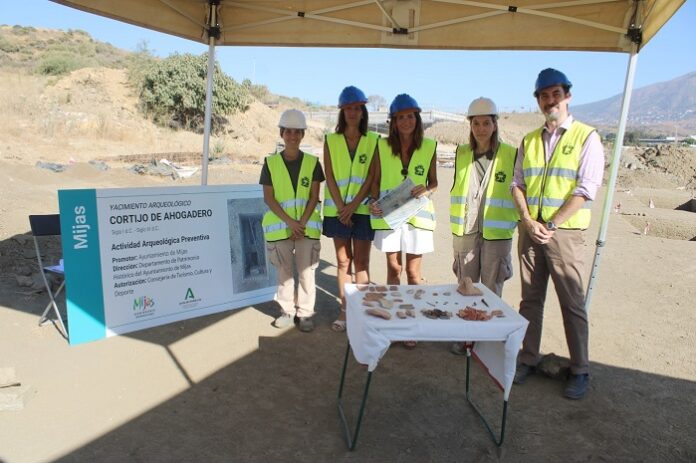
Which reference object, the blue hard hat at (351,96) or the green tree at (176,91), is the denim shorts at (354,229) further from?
the green tree at (176,91)

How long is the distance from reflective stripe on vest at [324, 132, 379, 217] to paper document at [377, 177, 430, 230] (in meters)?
0.28

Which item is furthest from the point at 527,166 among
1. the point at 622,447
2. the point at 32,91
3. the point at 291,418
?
the point at 32,91

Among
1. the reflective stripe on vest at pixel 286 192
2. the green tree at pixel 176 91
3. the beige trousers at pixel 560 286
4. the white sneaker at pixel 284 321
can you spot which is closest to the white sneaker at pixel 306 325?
the white sneaker at pixel 284 321

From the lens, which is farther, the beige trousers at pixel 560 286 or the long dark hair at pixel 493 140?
the long dark hair at pixel 493 140

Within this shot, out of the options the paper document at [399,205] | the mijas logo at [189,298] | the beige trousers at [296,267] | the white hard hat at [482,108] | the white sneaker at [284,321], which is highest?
the white hard hat at [482,108]

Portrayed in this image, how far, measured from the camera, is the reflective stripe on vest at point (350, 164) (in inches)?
179

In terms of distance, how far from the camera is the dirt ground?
3.10 metres

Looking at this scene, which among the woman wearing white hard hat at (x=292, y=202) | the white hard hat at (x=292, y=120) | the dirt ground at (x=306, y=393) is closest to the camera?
the dirt ground at (x=306, y=393)

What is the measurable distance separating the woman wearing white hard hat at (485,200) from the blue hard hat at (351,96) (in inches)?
38.6

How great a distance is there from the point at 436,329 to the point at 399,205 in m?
1.71

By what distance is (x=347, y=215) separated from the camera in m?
4.52

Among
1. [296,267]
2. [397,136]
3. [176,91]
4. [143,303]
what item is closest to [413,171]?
[397,136]

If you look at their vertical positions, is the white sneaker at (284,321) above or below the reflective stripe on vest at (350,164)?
below

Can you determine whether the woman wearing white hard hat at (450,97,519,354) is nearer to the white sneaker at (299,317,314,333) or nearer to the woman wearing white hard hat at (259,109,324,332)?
the woman wearing white hard hat at (259,109,324,332)
